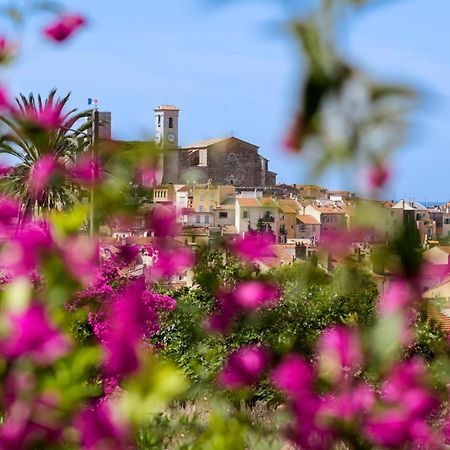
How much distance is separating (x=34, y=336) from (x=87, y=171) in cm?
54

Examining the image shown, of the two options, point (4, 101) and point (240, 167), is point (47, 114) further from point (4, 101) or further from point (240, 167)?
point (240, 167)

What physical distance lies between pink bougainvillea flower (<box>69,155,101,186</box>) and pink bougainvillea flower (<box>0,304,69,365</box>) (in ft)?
1.29

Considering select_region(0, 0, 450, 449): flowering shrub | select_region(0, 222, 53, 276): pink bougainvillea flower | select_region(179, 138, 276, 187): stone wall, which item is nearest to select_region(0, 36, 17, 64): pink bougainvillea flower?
select_region(0, 0, 450, 449): flowering shrub

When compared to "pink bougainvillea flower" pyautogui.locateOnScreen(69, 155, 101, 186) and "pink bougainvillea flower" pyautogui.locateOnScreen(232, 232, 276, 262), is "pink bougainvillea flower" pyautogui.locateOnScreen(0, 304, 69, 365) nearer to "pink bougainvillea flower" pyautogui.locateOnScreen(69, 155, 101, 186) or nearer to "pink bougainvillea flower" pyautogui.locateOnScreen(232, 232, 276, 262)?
"pink bougainvillea flower" pyautogui.locateOnScreen(69, 155, 101, 186)

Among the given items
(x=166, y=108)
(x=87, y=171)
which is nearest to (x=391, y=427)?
(x=87, y=171)

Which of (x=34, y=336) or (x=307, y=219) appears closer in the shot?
(x=34, y=336)

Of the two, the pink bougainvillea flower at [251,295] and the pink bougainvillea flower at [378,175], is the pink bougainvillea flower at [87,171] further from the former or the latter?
the pink bougainvillea flower at [378,175]

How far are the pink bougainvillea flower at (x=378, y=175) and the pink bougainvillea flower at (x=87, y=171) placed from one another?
0.52 metres

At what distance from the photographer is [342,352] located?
1314 millimetres

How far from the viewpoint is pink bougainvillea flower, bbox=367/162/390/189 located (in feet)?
3.49

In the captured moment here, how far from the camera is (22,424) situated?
113 centimetres

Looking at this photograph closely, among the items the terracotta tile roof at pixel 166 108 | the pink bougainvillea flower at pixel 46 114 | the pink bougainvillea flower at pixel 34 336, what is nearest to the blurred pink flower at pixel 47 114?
the pink bougainvillea flower at pixel 46 114

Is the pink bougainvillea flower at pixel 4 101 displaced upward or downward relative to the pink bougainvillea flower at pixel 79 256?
upward

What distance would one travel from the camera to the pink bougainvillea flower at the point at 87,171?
60.0 inches
